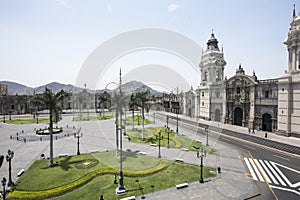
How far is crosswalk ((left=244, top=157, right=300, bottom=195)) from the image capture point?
1672 centimetres

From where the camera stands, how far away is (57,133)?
38781 millimetres

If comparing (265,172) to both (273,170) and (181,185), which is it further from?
(181,185)

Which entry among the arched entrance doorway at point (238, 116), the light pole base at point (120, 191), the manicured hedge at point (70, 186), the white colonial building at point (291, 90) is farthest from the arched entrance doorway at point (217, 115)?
the light pole base at point (120, 191)

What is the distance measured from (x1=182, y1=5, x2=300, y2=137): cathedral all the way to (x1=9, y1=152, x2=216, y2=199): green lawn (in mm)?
27187

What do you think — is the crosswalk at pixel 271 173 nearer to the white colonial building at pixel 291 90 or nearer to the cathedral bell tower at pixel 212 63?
the white colonial building at pixel 291 90

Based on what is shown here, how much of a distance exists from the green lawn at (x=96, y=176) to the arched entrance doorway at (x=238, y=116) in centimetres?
3320

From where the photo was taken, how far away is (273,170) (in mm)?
19984

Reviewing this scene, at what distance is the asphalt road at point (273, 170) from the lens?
15391 mm

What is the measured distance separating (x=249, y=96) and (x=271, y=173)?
29.4 meters

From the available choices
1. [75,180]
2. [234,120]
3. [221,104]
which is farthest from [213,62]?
[75,180]

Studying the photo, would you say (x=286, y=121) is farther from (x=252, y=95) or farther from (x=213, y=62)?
(x=213, y=62)

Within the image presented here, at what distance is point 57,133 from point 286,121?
49.6 m

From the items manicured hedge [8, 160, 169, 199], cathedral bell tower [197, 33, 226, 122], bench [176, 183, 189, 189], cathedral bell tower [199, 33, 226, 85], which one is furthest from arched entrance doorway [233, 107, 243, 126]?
bench [176, 183, 189, 189]

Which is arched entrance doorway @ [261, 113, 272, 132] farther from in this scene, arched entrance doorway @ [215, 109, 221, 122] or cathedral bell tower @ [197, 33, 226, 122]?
arched entrance doorway @ [215, 109, 221, 122]
